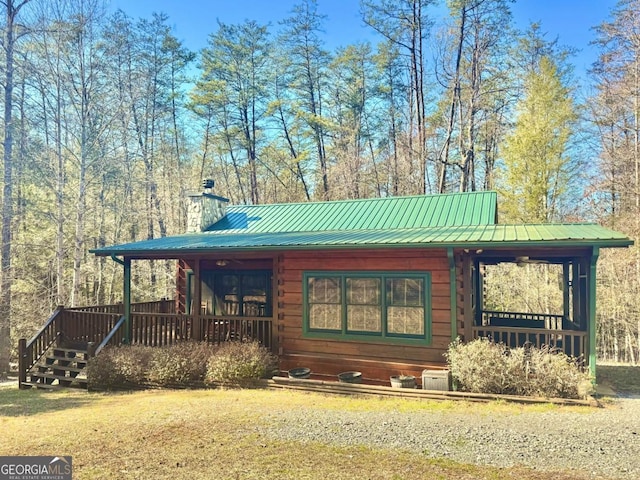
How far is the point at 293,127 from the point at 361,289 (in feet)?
62.7

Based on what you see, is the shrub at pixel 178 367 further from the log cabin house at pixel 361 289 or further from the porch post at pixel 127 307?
the porch post at pixel 127 307

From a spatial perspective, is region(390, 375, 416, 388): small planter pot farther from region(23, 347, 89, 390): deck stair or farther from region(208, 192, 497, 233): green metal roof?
region(23, 347, 89, 390): deck stair

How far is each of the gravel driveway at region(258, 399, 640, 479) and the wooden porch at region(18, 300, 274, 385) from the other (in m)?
3.59

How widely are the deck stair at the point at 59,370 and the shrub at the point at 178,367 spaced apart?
204 cm

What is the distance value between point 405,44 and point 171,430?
2270 centimetres

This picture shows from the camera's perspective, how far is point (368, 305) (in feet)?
29.0

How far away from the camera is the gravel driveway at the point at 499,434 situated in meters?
4.44

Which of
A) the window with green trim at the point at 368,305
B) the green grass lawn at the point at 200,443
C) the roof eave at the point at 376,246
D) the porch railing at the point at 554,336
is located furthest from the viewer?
the window with green trim at the point at 368,305

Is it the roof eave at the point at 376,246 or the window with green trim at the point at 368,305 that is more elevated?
the roof eave at the point at 376,246

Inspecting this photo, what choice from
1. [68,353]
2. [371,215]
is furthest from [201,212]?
[371,215]

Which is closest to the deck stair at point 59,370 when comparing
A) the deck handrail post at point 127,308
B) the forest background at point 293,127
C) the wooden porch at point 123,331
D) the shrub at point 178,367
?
the wooden porch at point 123,331

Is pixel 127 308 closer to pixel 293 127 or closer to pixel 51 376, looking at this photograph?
pixel 51 376

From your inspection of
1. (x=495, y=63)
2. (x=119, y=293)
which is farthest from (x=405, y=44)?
(x=119, y=293)

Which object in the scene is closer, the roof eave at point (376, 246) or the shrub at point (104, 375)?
the roof eave at point (376, 246)
